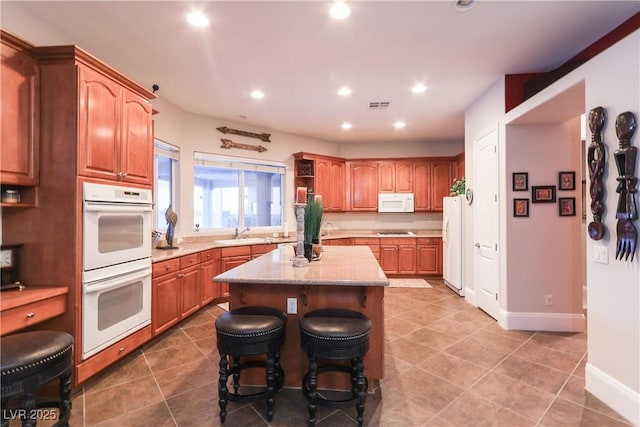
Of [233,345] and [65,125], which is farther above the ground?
[65,125]

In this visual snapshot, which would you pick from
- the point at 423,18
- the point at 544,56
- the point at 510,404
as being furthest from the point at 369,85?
the point at 510,404

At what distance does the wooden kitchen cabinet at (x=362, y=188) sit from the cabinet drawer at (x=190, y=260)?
3.56 metres

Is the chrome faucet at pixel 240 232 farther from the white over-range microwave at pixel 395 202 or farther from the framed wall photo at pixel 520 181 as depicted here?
the framed wall photo at pixel 520 181

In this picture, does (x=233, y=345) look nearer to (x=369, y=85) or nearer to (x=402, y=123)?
(x=369, y=85)

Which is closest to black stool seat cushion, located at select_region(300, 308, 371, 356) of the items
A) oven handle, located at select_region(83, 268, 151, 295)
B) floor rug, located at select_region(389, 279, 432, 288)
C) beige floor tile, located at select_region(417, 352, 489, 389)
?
beige floor tile, located at select_region(417, 352, 489, 389)

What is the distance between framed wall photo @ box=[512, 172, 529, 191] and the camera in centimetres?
333

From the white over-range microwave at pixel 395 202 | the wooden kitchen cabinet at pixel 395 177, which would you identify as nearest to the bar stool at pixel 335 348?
the white over-range microwave at pixel 395 202

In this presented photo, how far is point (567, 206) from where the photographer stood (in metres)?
3.27

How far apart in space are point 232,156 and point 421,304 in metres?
3.86

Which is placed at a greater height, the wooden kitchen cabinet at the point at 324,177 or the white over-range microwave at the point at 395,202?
the wooden kitchen cabinet at the point at 324,177

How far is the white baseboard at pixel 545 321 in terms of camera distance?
326cm

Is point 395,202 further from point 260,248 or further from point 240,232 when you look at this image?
point 240,232

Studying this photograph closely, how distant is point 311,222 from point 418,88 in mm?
2390

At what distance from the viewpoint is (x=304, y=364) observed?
221cm
